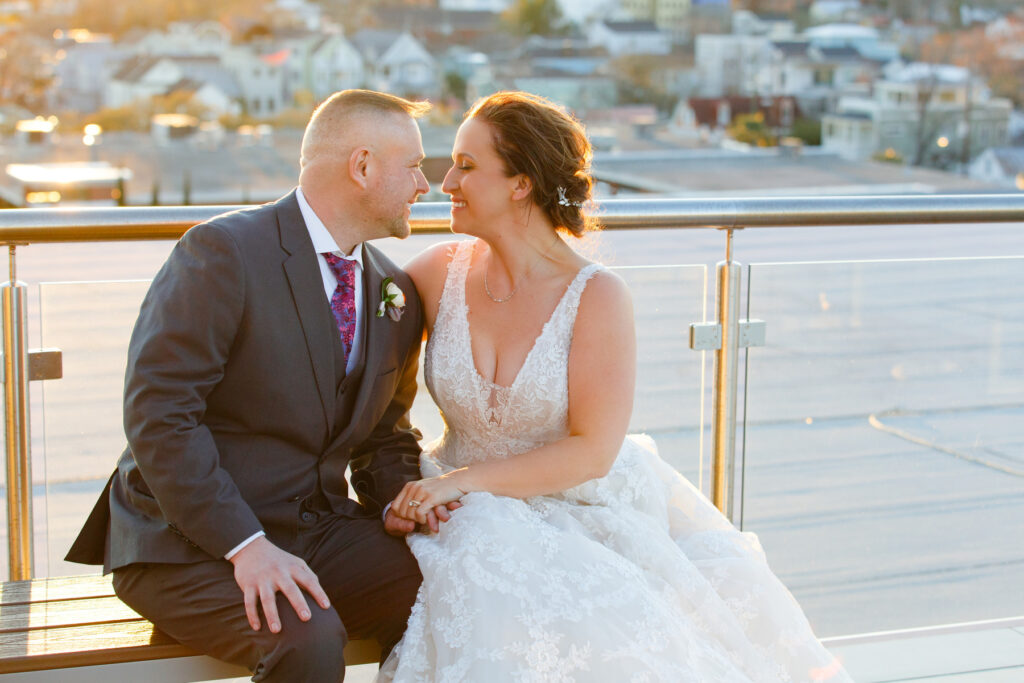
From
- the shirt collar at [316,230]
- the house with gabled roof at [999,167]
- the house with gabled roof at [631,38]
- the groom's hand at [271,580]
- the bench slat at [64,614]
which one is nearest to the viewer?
the groom's hand at [271,580]

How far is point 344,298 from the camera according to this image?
2088mm

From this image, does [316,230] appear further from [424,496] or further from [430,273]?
[424,496]

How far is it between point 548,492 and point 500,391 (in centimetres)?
22

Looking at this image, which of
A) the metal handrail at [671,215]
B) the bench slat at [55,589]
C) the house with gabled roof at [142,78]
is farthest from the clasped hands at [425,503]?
the house with gabled roof at [142,78]

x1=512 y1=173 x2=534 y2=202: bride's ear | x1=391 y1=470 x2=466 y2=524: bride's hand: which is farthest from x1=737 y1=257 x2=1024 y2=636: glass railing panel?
x1=391 y1=470 x2=466 y2=524: bride's hand

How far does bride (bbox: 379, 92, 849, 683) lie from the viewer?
6.08 ft

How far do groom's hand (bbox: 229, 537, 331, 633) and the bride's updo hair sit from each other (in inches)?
33.8

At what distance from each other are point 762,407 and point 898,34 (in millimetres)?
Answer: 84915

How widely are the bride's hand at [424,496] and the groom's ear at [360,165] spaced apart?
1.84 feet

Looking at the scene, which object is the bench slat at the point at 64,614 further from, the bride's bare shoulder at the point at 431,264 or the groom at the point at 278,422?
the bride's bare shoulder at the point at 431,264

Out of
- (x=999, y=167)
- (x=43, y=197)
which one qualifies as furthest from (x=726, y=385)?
(x=999, y=167)

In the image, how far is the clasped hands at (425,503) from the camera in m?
2.05

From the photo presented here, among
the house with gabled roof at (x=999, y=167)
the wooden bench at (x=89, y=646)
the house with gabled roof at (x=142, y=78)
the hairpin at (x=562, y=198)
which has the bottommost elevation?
the house with gabled roof at (x=999, y=167)

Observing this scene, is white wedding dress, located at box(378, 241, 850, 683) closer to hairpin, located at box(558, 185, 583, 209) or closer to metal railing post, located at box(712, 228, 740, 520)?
hairpin, located at box(558, 185, 583, 209)
